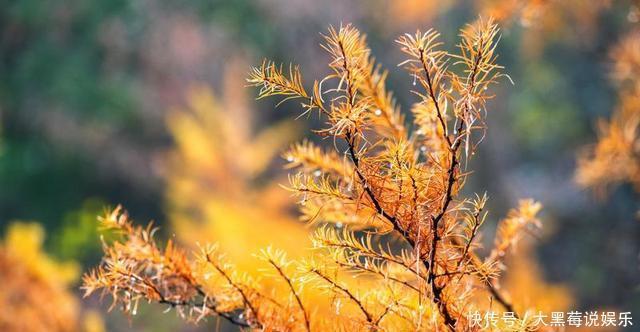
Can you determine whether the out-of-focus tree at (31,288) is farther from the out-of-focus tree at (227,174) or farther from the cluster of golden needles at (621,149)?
the out-of-focus tree at (227,174)

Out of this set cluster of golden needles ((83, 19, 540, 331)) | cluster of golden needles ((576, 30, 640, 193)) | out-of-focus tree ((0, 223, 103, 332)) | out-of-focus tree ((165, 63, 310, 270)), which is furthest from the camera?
out-of-focus tree ((165, 63, 310, 270))

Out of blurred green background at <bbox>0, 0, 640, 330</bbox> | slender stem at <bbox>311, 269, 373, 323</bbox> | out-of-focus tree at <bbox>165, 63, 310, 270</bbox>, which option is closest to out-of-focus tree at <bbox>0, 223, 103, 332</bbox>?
slender stem at <bbox>311, 269, 373, 323</bbox>

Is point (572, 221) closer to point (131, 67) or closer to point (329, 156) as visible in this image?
point (131, 67)

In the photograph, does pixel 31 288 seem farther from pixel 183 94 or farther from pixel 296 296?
pixel 183 94

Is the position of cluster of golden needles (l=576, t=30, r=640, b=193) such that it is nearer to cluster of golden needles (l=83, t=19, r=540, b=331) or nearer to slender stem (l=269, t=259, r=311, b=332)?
cluster of golden needles (l=83, t=19, r=540, b=331)

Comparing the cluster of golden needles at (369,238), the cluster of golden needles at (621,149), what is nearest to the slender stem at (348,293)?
the cluster of golden needles at (369,238)

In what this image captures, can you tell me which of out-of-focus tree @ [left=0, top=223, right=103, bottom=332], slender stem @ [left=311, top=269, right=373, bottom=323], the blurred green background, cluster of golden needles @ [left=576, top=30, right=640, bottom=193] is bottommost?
slender stem @ [left=311, top=269, right=373, bottom=323]

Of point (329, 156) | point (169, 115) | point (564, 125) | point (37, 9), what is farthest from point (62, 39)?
point (564, 125)

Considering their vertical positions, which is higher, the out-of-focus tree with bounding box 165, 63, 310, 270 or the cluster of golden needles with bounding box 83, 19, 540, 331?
the out-of-focus tree with bounding box 165, 63, 310, 270
